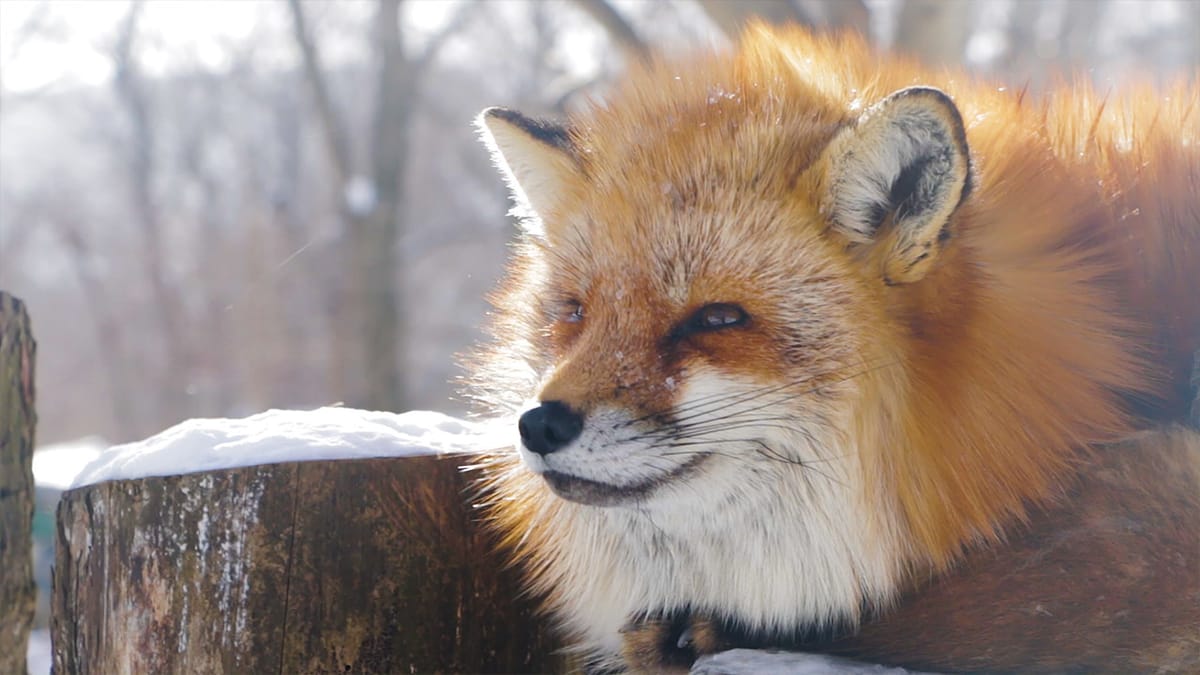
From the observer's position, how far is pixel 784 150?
235cm

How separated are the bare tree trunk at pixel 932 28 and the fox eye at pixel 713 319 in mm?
5776

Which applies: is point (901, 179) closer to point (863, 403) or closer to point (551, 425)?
point (863, 403)

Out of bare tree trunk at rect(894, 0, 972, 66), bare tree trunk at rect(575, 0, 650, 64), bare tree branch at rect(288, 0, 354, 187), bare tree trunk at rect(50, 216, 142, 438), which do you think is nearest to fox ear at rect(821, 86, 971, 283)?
bare tree trunk at rect(894, 0, 972, 66)

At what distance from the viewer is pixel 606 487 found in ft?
7.08

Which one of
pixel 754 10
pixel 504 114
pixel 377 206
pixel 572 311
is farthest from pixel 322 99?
pixel 572 311

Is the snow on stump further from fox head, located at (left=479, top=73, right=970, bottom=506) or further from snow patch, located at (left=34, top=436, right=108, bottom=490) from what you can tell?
snow patch, located at (left=34, top=436, right=108, bottom=490)

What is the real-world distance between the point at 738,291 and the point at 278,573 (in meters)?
1.33

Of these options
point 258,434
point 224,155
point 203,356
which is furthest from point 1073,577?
point 224,155

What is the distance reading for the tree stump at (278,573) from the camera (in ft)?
8.54

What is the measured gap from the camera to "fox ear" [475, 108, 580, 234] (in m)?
2.65

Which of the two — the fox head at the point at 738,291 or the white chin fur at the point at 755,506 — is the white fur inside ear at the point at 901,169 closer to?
the fox head at the point at 738,291

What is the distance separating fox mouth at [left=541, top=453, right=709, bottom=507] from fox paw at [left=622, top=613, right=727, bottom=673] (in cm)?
41

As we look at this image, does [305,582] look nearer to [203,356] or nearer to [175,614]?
[175,614]

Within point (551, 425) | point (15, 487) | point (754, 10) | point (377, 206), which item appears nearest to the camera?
point (551, 425)
